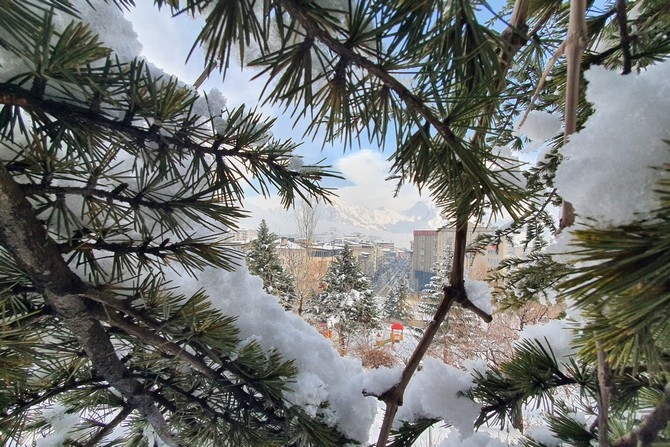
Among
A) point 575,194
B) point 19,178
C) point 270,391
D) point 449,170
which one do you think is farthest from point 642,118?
point 19,178

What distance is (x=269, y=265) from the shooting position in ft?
19.5

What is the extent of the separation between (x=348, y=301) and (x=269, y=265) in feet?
6.95

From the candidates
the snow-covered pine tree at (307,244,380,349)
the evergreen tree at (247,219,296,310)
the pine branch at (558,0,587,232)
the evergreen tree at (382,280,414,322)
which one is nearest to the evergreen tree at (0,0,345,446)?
the pine branch at (558,0,587,232)

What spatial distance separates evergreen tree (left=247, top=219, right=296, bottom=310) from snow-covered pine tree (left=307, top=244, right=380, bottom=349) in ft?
3.52

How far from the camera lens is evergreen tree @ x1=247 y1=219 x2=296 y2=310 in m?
5.82

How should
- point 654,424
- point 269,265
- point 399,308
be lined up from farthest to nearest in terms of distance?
1. point 399,308
2. point 269,265
3. point 654,424

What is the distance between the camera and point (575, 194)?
0.16 meters

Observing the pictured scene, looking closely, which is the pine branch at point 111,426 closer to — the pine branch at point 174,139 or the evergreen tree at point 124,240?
the evergreen tree at point 124,240

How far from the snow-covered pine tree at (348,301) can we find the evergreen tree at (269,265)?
1073mm

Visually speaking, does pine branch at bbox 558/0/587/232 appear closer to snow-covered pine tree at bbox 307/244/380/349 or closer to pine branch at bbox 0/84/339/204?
pine branch at bbox 0/84/339/204

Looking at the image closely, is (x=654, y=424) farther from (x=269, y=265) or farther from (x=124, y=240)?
(x=269, y=265)

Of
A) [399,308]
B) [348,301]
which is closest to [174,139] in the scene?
[348,301]

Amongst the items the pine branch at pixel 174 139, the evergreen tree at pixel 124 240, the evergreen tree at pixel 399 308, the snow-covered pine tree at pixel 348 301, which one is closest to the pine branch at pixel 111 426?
the evergreen tree at pixel 124 240

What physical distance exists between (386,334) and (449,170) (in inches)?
417
